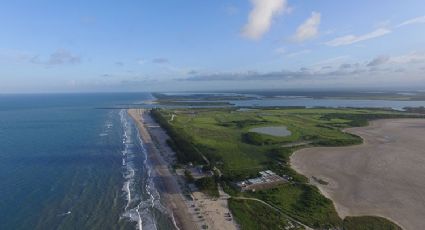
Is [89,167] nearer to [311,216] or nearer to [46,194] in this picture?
[46,194]

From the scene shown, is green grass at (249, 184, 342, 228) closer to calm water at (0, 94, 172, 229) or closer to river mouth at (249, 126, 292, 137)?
calm water at (0, 94, 172, 229)

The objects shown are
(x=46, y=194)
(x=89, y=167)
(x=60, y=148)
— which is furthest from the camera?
(x=60, y=148)

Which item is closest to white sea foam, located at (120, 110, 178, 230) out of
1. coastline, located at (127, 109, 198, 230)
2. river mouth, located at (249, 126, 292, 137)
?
coastline, located at (127, 109, 198, 230)

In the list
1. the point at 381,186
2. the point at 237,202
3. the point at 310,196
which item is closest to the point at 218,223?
the point at 237,202

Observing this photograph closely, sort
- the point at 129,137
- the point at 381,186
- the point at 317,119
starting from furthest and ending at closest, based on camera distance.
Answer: the point at 317,119 < the point at 129,137 < the point at 381,186

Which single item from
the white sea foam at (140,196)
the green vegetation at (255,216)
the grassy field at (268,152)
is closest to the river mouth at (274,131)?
the grassy field at (268,152)

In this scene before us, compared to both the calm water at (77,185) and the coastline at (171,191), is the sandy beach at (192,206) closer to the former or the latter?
the coastline at (171,191)
